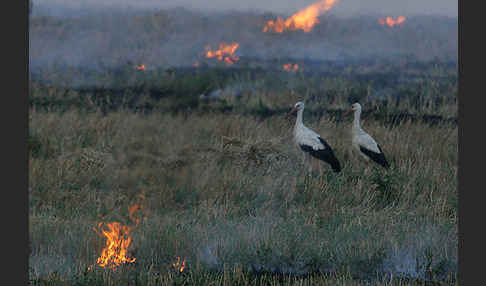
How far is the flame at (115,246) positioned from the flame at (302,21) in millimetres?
3072

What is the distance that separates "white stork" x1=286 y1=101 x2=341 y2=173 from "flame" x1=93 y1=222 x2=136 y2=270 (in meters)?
2.51

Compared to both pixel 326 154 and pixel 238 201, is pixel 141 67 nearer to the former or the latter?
pixel 238 201

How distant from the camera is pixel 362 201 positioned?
895cm

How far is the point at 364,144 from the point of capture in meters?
9.27

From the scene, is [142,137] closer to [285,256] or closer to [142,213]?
[142,213]

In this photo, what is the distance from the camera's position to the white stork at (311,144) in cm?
929

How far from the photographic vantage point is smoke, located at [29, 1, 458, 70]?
9047 millimetres

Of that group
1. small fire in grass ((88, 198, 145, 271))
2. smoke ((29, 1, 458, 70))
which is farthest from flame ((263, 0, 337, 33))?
small fire in grass ((88, 198, 145, 271))

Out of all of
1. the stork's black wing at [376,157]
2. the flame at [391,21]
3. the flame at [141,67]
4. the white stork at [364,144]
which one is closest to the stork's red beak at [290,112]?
the white stork at [364,144]

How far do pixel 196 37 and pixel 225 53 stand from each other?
17.1 inches

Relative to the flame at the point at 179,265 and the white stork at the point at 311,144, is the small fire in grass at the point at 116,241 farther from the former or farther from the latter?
the white stork at the point at 311,144

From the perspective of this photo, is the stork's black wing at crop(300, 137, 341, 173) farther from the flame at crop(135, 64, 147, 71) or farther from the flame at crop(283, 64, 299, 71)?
the flame at crop(135, 64, 147, 71)

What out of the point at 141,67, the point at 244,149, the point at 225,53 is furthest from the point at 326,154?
the point at 141,67

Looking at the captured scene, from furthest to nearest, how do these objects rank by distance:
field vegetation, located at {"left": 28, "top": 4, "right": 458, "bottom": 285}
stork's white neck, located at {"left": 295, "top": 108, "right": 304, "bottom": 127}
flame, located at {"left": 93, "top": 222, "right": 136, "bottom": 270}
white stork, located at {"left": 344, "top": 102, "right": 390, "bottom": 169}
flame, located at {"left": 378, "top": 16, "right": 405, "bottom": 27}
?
1. stork's white neck, located at {"left": 295, "top": 108, "right": 304, "bottom": 127}
2. white stork, located at {"left": 344, "top": 102, "right": 390, "bottom": 169}
3. flame, located at {"left": 378, "top": 16, "right": 405, "bottom": 27}
4. field vegetation, located at {"left": 28, "top": 4, "right": 458, "bottom": 285}
5. flame, located at {"left": 93, "top": 222, "right": 136, "bottom": 270}
